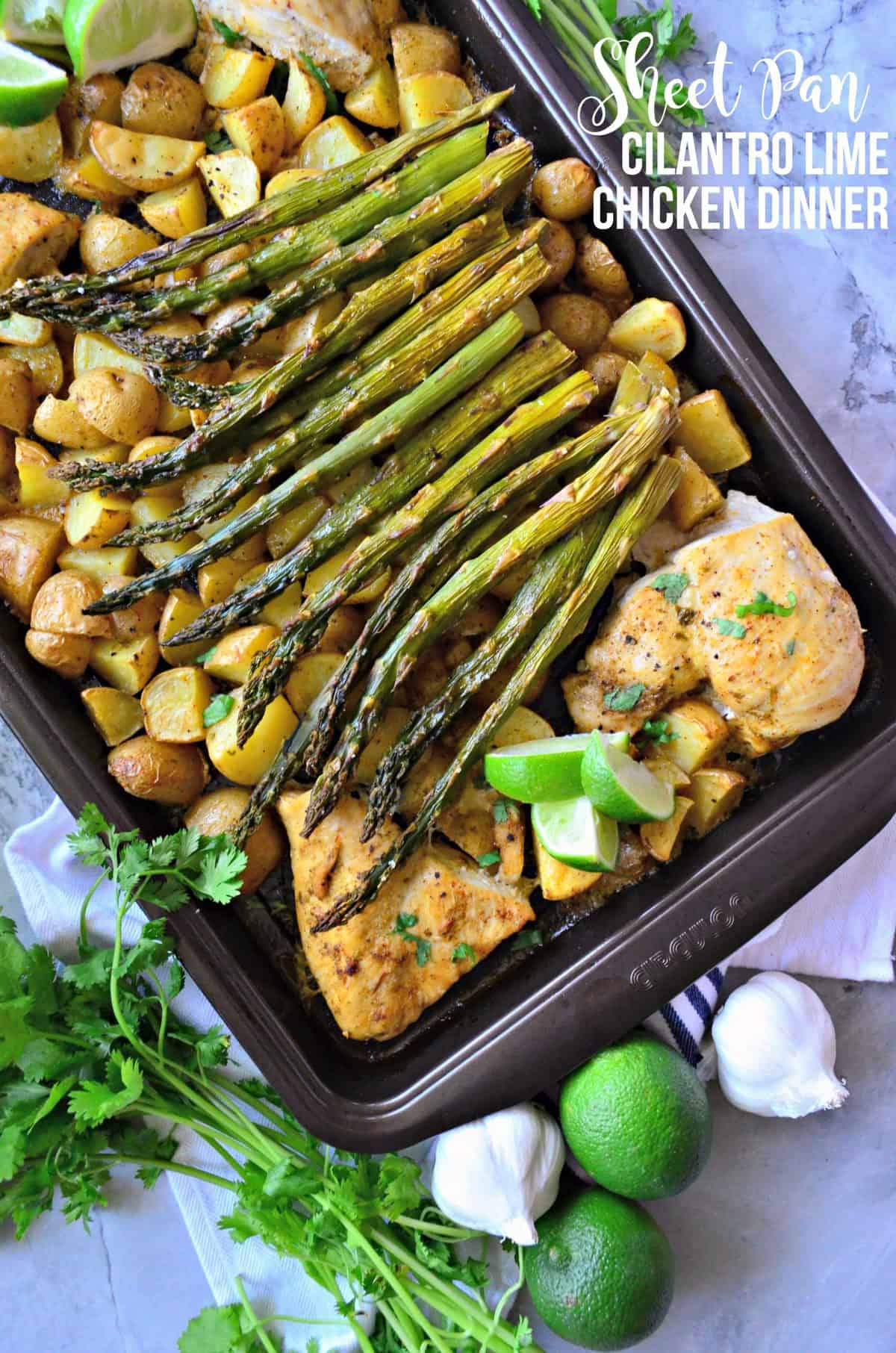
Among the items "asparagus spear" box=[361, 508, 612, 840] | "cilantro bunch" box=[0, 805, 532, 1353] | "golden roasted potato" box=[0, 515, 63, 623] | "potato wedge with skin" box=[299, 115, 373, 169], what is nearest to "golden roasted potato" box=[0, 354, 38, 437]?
"golden roasted potato" box=[0, 515, 63, 623]

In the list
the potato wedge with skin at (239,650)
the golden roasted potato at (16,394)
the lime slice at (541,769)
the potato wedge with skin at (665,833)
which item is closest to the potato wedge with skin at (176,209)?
the golden roasted potato at (16,394)

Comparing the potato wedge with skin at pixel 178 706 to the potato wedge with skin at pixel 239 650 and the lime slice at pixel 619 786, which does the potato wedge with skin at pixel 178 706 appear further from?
the lime slice at pixel 619 786

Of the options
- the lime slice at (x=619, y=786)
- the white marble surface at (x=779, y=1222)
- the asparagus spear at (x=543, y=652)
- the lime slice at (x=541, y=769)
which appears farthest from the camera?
the white marble surface at (x=779, y=1222)

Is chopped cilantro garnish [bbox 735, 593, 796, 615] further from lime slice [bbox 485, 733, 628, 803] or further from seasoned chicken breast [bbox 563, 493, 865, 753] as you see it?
lime slice [bbox 485, 733, 628, 803]

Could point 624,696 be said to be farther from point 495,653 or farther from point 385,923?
point 385,923

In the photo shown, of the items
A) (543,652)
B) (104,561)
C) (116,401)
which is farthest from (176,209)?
(543,652)
